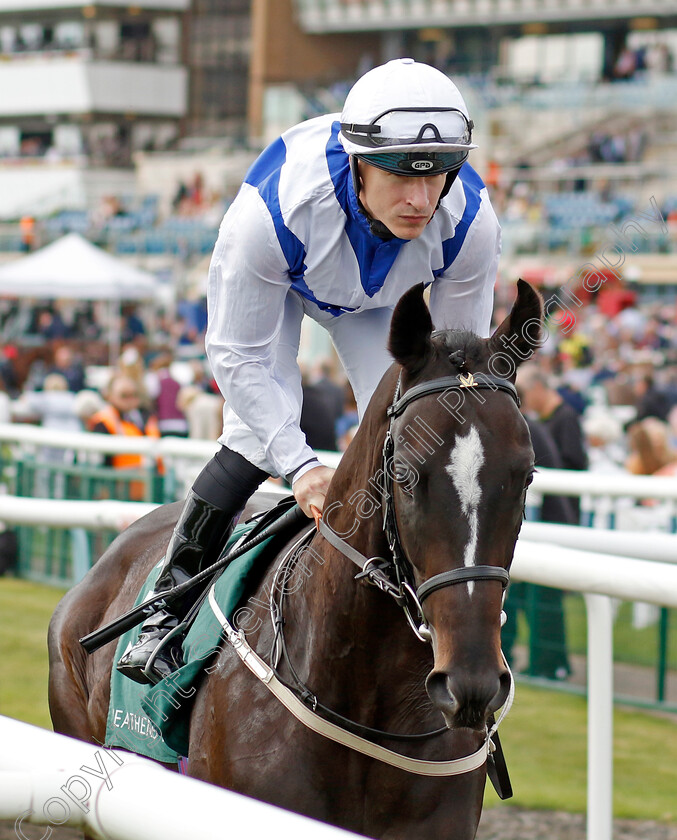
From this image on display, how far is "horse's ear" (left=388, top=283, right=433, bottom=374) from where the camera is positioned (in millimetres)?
2021

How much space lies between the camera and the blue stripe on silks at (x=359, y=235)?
247cm

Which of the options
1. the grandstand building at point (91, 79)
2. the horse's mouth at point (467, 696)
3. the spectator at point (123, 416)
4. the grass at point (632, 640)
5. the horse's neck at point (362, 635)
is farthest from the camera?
the grandstand building at point (91, 79)

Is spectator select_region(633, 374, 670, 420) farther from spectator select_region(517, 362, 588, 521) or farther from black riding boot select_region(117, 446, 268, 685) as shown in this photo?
black riding boot select_region(117, 446, 268, 685)

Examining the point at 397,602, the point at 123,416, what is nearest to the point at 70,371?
the point at 123,416

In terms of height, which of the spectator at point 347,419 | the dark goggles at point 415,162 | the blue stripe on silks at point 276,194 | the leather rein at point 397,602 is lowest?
the spectator at point 347,419

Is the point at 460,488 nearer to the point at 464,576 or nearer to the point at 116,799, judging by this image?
the point at 464,576

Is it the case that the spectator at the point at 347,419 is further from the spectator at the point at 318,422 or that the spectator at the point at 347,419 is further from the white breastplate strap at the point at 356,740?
the white breastplate strap at the point at 356,740

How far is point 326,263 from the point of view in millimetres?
2506

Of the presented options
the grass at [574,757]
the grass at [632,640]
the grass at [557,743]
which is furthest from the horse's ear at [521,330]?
the grass at [632,640]

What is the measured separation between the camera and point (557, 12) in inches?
1352

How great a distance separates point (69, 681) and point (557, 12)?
34.1 metres

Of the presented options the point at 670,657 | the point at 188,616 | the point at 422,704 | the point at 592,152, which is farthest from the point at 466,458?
the point at 592,152

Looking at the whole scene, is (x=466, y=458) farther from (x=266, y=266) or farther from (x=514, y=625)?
(x=514, y=625)

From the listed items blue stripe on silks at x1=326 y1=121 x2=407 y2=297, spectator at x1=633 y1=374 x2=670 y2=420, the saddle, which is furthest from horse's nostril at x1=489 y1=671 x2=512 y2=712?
spectator at x1=633 y1=374 x2=670 y2=420
